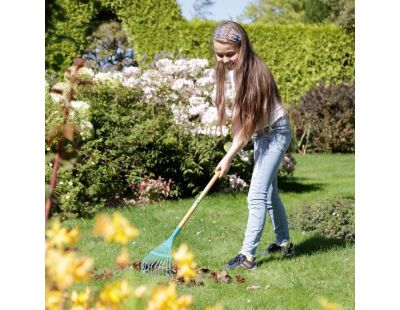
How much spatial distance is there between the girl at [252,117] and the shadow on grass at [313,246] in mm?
294

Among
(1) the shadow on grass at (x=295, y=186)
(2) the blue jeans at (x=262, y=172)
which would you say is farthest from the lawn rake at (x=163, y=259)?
(1) the shadow on grass at (x=295, y=186)

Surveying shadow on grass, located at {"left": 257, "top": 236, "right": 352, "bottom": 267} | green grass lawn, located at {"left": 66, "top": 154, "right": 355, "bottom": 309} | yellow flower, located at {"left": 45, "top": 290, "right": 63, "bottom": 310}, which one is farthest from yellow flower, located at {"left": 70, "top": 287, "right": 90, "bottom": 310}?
shadow on grass, located at {"left": 257, "top": 236, "right": 352, "bottom": 267}

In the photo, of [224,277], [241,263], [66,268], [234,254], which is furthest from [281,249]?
[66,268]

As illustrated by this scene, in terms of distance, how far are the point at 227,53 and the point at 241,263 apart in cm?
Answer: 122

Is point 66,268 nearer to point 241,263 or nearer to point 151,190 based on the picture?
point 241,263

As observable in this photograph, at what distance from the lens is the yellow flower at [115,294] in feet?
4.93

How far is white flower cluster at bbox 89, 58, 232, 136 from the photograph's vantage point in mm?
6758

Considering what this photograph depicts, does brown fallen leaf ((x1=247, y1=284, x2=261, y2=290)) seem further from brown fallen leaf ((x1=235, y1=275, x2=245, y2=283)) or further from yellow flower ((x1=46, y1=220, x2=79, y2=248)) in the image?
yellow flower ((x1=46, y1=220, x2=79, y2=248))

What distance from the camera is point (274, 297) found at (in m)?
3.39

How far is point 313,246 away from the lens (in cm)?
464
